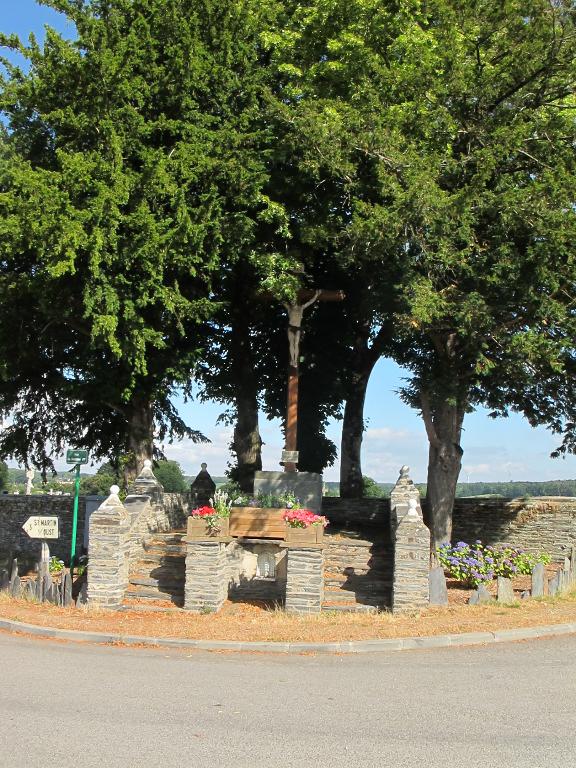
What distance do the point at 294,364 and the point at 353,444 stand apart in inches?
221

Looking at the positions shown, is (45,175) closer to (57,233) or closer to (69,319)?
(57,233)

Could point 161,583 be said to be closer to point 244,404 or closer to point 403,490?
point 403,490

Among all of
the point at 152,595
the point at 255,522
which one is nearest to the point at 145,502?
the point at 152,595

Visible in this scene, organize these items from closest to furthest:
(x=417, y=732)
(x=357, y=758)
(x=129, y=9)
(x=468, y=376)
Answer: (x=357, y=758)
(x=417, y=732)
(x=468, y=376)
(x=129, y=9)

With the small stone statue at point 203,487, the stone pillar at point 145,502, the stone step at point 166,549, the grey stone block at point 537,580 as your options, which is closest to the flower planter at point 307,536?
the stone step at point 166,549

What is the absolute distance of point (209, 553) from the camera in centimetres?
1309

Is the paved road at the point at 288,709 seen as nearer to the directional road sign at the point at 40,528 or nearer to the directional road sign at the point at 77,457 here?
the directional road sign at the point at 40,528

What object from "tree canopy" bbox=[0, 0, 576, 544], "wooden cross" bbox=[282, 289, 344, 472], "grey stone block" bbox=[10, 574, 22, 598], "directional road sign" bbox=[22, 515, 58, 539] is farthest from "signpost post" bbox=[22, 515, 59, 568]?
"wooden cross" bbox=[282, 289, 344, 472]

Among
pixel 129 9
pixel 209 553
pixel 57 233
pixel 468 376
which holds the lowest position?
pixel 209 553

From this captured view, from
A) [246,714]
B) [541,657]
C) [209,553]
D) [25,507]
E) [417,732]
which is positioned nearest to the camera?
[417,732]

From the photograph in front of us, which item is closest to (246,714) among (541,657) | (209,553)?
(541,657)

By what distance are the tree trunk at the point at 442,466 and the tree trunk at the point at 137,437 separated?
7477mm

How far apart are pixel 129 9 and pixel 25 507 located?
15.1 meters

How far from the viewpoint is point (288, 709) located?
717 centimetres
